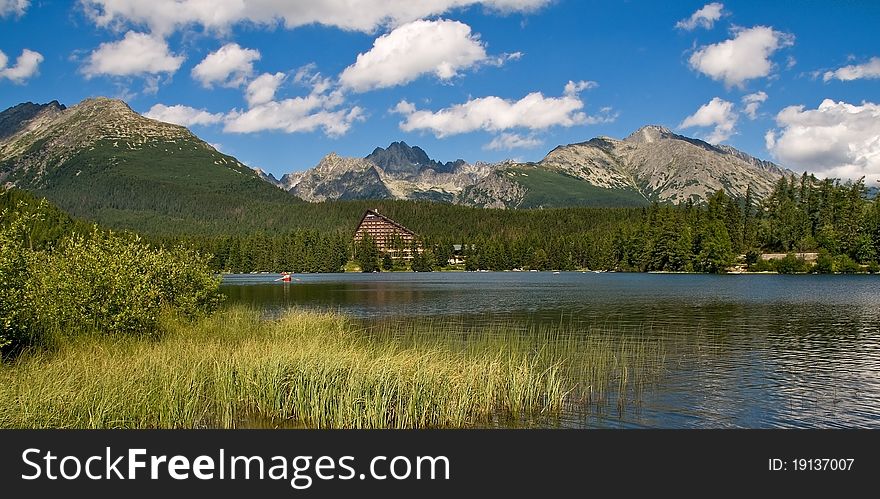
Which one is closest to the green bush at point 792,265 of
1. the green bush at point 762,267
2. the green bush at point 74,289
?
the green bush at point 762,267

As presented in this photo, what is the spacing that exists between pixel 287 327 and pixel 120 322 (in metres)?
10.9

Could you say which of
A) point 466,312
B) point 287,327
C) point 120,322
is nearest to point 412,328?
point 287,327

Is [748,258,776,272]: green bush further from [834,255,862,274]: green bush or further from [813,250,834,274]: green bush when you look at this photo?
[834,255,862,274]: green bush

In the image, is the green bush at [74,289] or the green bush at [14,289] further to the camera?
the green bush at [74,289]

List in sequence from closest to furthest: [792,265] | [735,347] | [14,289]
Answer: [14,289] < [735,347] < [792,265]

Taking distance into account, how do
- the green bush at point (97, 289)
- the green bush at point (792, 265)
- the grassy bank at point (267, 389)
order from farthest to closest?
the green bush at point (792, 265), the green bush at point (97, 289), the grassy bank at point (267, 389)

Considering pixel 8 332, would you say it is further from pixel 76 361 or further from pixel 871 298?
pixel 871 298

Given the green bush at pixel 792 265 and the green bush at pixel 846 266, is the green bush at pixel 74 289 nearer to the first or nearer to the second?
the green bush at pixel 792 265

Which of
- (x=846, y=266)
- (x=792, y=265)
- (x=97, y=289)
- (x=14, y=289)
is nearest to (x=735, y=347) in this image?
(x=97, y=289)

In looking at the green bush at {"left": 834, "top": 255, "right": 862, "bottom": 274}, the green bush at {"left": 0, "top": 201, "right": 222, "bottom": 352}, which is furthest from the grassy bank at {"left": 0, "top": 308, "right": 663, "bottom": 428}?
the green bush at {"left": 834, "top": 255, "right": 862, "bottom": 274}

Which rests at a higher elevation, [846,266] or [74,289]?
[846,266]

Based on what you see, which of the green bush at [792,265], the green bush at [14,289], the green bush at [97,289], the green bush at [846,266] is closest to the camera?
the green bush at [14,289]

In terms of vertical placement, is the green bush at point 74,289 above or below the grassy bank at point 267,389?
above

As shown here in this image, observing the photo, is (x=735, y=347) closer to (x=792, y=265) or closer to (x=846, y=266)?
(x=792, y=265)
